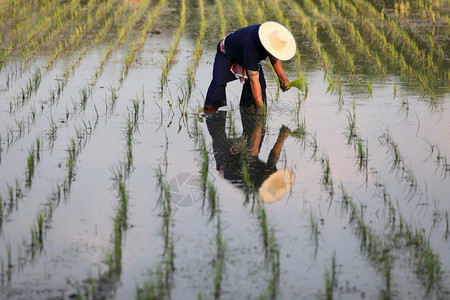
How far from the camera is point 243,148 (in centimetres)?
518

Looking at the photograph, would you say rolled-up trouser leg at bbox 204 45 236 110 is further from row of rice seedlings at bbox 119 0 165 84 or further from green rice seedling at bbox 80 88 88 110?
row of rice seedlings at bbox 119 0 165 84

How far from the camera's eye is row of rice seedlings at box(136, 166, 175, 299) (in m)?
2.91

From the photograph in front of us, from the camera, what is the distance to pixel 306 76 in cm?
782

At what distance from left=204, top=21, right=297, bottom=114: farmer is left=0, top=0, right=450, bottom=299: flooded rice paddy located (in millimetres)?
175

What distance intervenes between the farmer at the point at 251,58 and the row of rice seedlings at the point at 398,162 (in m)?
0.89

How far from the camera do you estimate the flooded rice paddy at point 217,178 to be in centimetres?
313

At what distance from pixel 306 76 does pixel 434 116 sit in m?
1.96

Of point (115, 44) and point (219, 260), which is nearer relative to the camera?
point (219, 260)

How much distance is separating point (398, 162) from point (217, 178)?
1116 mm

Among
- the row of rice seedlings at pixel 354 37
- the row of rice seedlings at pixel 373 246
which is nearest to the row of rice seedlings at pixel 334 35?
the row of rice seedlings at pixel 354 37

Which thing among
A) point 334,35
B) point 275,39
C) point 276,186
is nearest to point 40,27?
point 334,35

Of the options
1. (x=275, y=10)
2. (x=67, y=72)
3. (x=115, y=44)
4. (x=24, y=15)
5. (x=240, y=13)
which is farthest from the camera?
(x=275, y=10)

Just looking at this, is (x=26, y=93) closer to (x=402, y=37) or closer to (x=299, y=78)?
(x=299, y=78)

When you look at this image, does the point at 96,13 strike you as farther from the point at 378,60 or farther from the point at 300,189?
the point at 300,189
